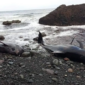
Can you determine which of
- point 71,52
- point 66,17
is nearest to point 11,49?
point 71,52

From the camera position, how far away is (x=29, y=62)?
6391 mm

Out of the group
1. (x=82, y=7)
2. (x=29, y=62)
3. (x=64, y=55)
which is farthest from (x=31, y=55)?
(x=82, y=7)

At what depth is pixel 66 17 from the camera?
62.8ft

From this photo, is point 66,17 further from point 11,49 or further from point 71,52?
point 71,52

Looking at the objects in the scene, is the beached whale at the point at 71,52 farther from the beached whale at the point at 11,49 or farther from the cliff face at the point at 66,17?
the cliff face at the point at 66,17

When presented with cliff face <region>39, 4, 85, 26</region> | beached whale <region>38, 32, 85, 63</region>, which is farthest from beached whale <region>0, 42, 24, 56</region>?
cliff face <region>39, 4, 85, 26</region>

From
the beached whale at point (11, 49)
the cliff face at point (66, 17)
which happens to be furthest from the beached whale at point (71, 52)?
the cliff face at point (66, 17)

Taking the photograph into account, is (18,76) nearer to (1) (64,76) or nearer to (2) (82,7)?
(1) (64,76)

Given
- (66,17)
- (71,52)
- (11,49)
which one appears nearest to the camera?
(71,52)

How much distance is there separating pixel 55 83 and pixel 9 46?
333cm

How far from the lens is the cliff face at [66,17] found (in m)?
18.7

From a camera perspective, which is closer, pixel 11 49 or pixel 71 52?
pixel 71 52

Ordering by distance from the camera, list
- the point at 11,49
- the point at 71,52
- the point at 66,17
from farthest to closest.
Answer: the point at 66,17, the point at 11,49, the point at 71,52

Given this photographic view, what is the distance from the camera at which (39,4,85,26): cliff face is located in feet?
61.2
